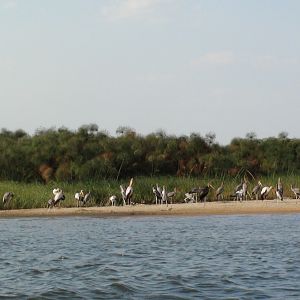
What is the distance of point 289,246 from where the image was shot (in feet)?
65.6

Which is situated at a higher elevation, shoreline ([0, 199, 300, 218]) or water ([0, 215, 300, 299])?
shoreline ([0, 199, 300, 218])

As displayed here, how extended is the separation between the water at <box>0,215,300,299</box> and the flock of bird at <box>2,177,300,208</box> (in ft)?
20.5

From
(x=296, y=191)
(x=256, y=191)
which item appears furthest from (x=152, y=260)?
(x=256, y=191)

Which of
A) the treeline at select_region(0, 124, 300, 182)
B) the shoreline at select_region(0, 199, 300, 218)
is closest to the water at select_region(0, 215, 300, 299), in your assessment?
the shoreline at select_region(0, 199, 300, 218)

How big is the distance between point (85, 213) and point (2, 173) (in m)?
12.8

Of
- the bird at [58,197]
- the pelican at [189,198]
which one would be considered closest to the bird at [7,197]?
the bird at [58,197]

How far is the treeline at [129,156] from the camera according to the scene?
45.0 meters

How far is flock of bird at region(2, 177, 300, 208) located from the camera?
34562 millimetres

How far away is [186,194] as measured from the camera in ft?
120

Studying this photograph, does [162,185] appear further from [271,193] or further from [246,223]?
[246,223]

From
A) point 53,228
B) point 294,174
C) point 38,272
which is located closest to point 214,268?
point 38,272

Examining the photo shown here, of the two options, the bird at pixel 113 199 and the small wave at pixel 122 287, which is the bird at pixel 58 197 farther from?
the small wave at pixel 122 287

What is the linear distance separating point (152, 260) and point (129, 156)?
29.5 m

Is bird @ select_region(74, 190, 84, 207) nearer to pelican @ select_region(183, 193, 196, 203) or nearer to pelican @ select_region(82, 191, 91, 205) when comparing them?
pelican @ select_region(82, 191, 91, 205)
